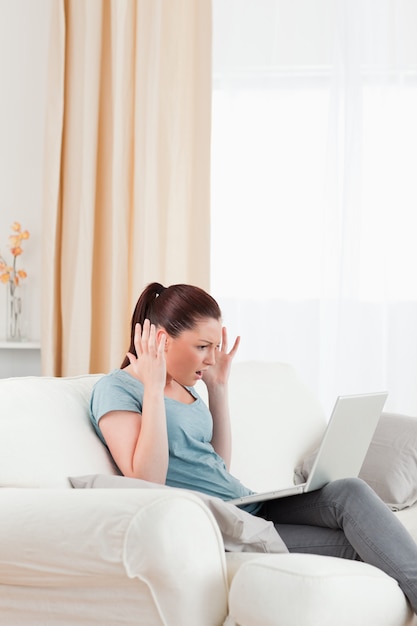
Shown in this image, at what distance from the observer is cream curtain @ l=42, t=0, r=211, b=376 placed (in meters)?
3.63

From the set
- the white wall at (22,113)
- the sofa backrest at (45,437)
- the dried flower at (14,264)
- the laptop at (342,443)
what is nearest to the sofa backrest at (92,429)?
the sofa backrest at (45,437)

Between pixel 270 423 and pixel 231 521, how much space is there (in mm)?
1101

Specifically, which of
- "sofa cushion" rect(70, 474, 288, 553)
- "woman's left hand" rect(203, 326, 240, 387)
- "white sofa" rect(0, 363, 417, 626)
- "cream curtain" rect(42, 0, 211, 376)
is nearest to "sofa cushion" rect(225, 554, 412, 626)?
"white sofa" rect(0, 363, 417, 626)

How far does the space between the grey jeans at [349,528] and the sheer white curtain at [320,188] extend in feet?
5.81

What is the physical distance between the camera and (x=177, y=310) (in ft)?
7.00

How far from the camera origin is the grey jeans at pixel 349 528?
1.81 m

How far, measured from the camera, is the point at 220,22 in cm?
387

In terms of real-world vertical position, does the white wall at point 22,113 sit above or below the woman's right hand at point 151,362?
above

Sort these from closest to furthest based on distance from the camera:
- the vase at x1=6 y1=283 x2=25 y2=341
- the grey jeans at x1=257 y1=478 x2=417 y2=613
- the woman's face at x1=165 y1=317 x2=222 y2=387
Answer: the grey jeans at x1=257 y1=478 x2=417 y2=613
the woman's face at x1=165 y1=317 x2=222 y2=387
the vase at x1=6 y1=283 x2=25 y2=341

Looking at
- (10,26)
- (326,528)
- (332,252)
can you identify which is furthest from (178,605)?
(10,26)

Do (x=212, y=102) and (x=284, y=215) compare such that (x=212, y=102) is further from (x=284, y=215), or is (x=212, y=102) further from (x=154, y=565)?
(x=154, y=565)

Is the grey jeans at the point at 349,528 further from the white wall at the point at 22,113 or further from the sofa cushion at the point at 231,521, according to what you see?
the white wall at the point at 22,113

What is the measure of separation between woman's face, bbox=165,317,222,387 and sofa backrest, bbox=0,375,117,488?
230mm

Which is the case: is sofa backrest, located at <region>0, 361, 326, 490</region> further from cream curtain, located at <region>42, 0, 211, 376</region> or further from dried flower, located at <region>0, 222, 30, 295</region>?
dried flower, located at <region>0, 222, 30, 295</region>
